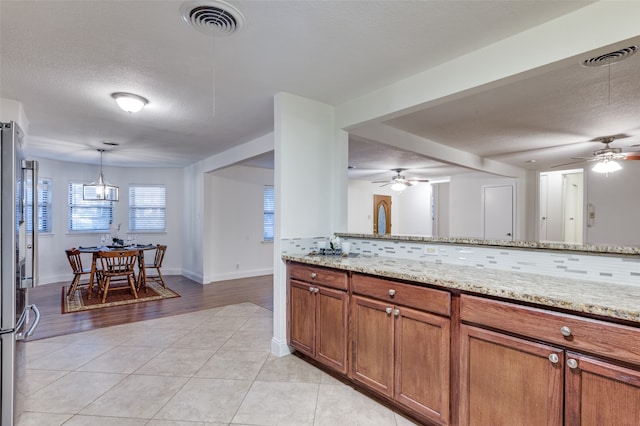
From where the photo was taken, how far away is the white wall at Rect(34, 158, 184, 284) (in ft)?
21.0

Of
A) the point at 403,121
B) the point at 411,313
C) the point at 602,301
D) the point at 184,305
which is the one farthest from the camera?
the point at 184,305

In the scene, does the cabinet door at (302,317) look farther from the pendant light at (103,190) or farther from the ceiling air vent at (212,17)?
the pendant light at (103,190)

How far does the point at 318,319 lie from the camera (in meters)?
2.57

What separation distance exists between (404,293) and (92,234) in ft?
24.5

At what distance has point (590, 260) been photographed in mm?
1768

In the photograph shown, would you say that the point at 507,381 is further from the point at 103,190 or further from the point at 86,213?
the point at 86,213

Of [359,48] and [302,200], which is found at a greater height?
[359,48]

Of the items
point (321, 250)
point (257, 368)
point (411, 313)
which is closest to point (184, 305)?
point (257, 368)

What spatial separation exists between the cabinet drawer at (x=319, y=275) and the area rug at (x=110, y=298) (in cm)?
338

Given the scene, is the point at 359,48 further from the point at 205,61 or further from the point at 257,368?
the point at 257,368

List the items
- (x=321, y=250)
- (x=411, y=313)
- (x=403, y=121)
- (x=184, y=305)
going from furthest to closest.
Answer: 1. (x=184, y=305)
2. (x=403, y=121)
3. (x=321, y=250)
4. (x=411, y=313)

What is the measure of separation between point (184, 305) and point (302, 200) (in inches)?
113

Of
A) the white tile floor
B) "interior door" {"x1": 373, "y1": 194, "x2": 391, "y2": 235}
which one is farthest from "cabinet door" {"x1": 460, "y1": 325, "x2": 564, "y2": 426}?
"interior door" {"x1": 373, "y1": 194, "x2": 391, "y2": 235}

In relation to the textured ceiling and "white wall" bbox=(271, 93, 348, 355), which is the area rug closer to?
the textured ceiling
